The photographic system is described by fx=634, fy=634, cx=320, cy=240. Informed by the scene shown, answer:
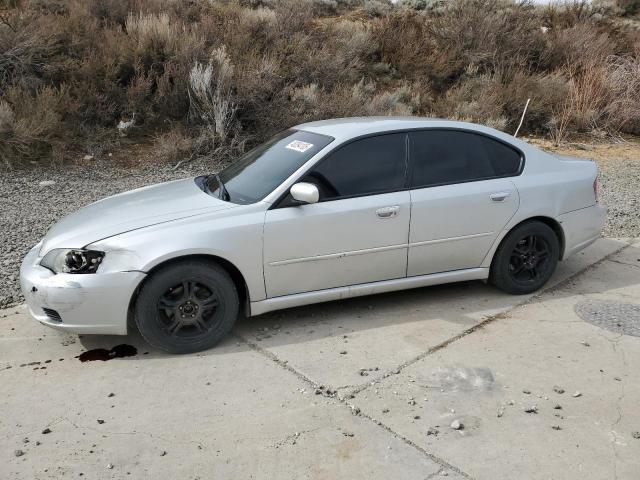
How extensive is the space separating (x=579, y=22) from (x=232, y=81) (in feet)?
41.4

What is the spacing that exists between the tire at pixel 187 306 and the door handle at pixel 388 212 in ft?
4.03

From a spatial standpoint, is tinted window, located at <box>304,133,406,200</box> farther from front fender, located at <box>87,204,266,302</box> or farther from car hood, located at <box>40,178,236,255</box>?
car hood, located at <box>40,178,236,255</box>

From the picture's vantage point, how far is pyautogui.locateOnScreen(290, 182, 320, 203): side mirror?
14.8 ft

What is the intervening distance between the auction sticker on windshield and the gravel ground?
267 centimetres

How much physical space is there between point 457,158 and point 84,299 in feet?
10.1

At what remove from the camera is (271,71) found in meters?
11.2

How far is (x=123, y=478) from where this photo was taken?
3205 millimetres

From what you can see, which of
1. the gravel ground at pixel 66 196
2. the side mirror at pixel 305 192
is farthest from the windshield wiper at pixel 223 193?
the gravel ground at pixel 66 196

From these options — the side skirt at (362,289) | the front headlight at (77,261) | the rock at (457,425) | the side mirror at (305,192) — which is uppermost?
the side mirror at (305,192)

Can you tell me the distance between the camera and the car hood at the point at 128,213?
14.5ft

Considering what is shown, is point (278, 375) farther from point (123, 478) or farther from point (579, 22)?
point (579, 22)

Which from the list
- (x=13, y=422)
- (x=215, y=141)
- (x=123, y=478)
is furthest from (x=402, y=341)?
(x=215, y=141)

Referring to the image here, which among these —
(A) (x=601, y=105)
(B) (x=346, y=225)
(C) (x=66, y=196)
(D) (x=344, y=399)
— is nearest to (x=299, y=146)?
(B) (x=346, y=225)

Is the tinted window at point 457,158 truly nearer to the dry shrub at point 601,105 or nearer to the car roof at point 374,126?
the car roof at point 374,126
